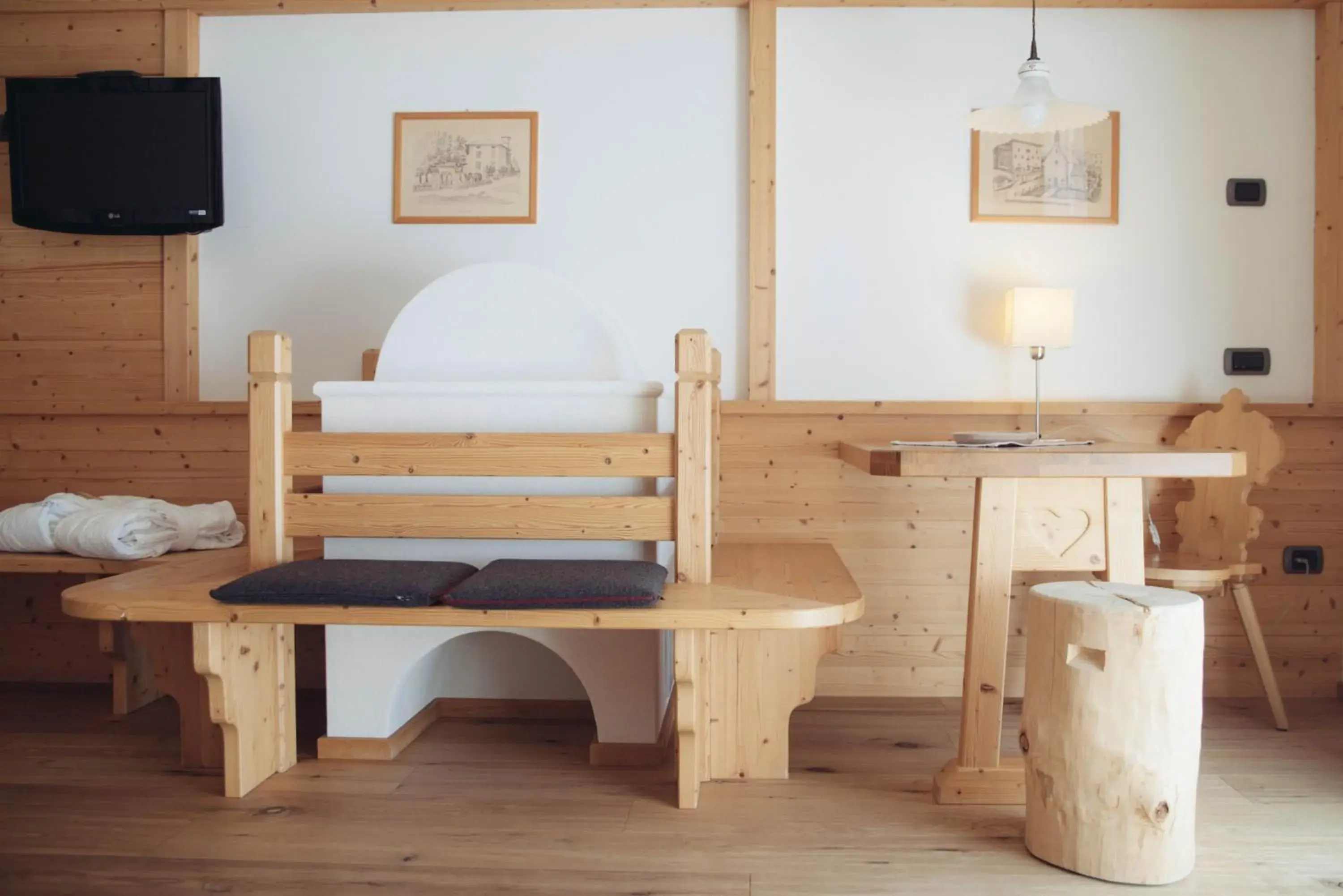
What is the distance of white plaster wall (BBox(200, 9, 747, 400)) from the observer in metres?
3.49

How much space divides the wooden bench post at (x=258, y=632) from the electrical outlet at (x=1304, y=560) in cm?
298

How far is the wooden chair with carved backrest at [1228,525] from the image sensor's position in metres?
3.06

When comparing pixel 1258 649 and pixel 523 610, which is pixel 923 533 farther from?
pixel 523 610

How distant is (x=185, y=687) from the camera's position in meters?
2.68

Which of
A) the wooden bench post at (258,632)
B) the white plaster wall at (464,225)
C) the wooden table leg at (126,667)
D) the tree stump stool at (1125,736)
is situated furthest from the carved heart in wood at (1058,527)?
the wooden table leg at (126,667)

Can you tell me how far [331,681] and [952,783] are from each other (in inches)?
60.6

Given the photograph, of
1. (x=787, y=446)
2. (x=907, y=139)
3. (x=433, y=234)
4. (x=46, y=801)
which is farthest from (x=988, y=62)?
(x=46, y=801)

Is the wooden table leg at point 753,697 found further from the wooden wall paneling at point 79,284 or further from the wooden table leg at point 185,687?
the wooden wall paneling at point 79,284

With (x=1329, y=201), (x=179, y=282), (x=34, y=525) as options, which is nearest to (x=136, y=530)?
(x=34, y=525)

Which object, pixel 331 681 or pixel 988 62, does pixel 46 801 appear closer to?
pixel 331 681

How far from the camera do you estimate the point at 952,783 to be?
2453 millimetres

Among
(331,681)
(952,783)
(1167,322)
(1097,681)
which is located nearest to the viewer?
(1097,681)

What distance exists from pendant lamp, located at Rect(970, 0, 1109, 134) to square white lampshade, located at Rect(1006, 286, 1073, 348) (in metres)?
0.59

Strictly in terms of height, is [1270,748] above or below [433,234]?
below
